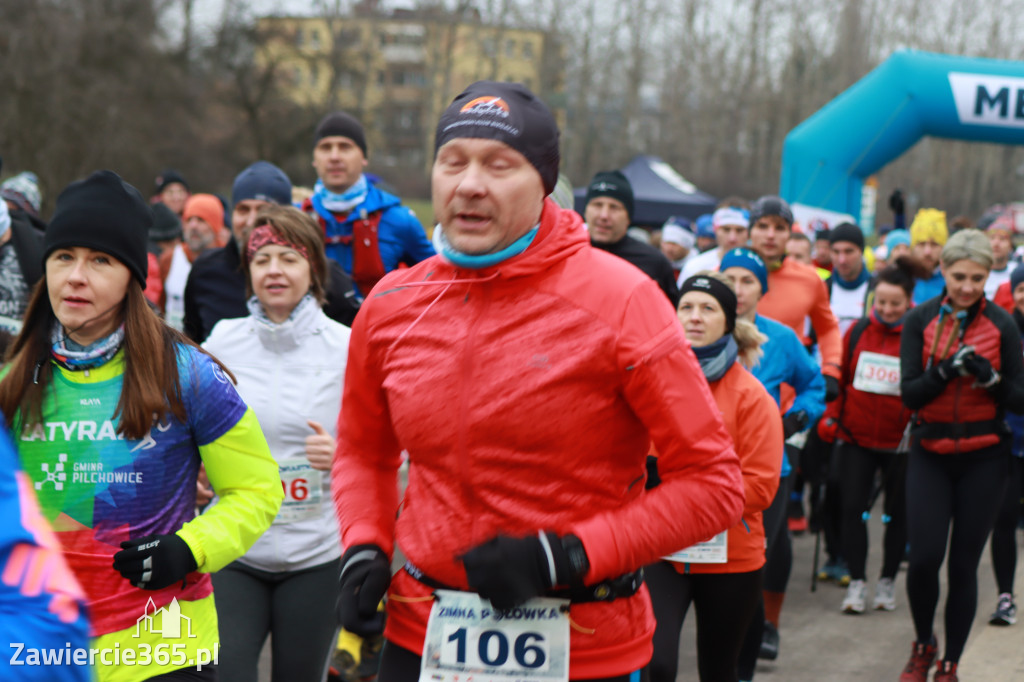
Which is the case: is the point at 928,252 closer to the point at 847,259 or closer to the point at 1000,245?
the point at 847,259

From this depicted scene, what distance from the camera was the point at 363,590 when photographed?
2193mm

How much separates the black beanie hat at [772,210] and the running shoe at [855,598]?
221 centimetres

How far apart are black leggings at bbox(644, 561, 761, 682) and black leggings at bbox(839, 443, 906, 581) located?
105 inches

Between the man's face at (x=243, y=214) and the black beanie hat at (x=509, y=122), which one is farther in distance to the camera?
the man's face at (x=243, y=214)

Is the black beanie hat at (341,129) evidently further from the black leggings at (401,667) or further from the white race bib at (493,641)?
the white race bib at (493,641)

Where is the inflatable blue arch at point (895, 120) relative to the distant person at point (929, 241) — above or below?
above

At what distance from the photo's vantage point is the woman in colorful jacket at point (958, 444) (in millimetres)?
5164

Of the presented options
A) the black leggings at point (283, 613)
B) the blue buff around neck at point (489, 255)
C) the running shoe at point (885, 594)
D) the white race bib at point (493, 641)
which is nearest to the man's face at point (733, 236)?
the running shoe at point (885, 594)

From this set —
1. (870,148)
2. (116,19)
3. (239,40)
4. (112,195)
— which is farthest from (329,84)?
(112,195)

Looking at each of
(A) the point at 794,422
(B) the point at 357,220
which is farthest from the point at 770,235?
(B) the point at 357,220

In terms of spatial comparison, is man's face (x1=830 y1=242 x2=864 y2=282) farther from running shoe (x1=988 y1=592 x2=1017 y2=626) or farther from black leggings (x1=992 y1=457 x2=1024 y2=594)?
running shoe (x1=988 y1=592 x2=1017 y2=626)

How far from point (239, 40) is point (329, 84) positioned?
5.90 m

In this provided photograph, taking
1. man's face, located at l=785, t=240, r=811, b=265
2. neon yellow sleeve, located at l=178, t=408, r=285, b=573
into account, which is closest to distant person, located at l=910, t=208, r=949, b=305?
man's face, located at l=785, t=240, r=811, b=265

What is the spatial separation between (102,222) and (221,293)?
86.0 inches
